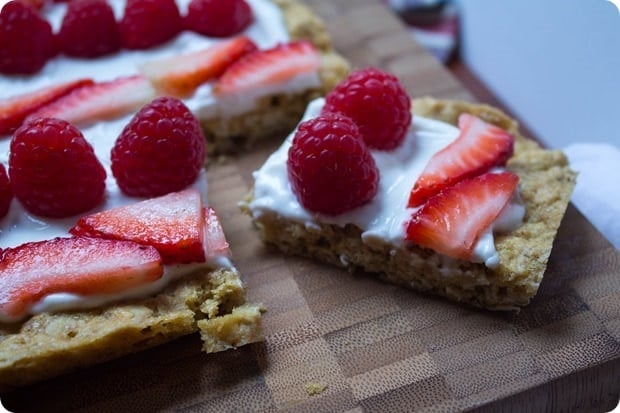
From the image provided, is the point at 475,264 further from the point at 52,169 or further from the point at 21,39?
the point at 21,39

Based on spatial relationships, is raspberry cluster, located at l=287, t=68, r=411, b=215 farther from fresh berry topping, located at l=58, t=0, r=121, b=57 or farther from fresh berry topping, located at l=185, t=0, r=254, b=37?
fresh berry topping, located at l=58, t=0, r=121, b=57

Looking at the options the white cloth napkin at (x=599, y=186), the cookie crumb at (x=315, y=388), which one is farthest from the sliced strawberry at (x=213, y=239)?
the white cloth napkin at (x=599, y=186)

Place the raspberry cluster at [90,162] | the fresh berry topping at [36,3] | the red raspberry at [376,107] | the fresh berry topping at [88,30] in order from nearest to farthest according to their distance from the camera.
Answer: the raspberry cluster at [90,162]
the red raspberry at [376,107]
the fresh berry topping at [88,30]
the fresh berry topping at [36,3]

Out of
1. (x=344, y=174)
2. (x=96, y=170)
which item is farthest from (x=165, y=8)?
(x=344, y=174)

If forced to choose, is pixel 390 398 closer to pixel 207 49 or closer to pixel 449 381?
pixel 449 381

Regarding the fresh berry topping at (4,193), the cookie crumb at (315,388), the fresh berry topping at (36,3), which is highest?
the fresh berry topping at (36,3)

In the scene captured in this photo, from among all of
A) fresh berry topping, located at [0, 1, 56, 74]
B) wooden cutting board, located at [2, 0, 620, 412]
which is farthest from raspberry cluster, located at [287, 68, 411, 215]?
fresh berry topping, located at [0, 1, 56, 74]

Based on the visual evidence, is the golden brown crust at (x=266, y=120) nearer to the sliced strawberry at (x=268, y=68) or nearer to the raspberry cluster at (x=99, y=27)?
the sliced strawberry at (x=268, y=68)
